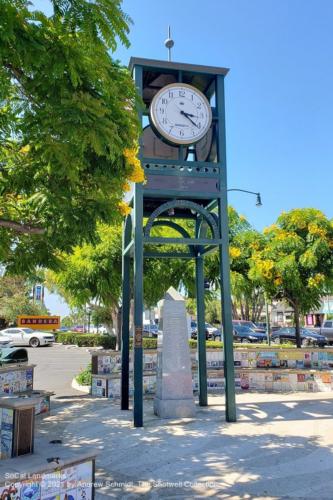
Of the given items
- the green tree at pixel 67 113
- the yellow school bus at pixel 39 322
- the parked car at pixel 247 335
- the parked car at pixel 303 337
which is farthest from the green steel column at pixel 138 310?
the parked car at pixel 247 335

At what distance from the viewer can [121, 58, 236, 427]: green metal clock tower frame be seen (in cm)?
827

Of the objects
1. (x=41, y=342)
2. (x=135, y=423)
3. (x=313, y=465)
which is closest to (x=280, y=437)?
(x=313, y=465)

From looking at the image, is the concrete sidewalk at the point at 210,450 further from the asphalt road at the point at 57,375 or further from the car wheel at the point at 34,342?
the car wheel at the point at 34,342

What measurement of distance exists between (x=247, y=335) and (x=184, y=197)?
30.3 m

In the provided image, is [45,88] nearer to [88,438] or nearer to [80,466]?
[80,466]

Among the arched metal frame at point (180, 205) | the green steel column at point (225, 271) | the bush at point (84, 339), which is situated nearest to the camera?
the green steel column at point (225, 271)

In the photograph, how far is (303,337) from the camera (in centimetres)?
3325

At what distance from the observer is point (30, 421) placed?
13.7 feet

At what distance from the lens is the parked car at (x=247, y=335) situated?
121ft

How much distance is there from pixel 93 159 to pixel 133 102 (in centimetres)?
81

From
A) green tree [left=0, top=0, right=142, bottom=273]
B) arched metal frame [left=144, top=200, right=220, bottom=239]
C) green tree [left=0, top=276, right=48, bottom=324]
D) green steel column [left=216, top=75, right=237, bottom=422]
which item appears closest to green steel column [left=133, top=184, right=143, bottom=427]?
arched metal frame [left=144, top=200, right=220, bottom=239]

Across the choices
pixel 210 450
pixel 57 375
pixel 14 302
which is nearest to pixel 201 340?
pixel 210 450

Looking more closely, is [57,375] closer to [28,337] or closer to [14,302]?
[28,337]

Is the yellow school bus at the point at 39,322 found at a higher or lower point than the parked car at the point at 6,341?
higher
